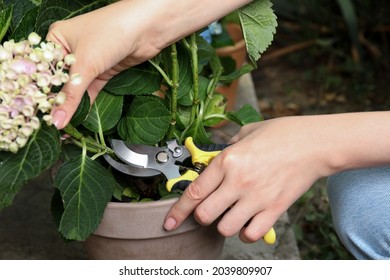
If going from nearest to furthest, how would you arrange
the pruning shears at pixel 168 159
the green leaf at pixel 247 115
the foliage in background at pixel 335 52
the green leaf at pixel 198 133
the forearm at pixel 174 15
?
the forearm at pixel 174 15 → the pruning shears at pixel 168 159 → the green leaf at pixel 198 133 → the green leaf at pixel 247 115 → the foliage in background at pixel 335 52

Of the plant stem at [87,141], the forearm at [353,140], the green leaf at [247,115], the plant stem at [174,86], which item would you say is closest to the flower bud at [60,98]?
the plant stem at [87,141]

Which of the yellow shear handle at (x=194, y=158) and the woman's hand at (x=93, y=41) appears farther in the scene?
the yellow shear handle at (x=194, y=158)

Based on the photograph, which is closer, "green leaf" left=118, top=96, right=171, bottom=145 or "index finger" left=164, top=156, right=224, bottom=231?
"index finger" left=164, top=156, right=224, bottom=231

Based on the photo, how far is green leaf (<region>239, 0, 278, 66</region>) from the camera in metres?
1.18

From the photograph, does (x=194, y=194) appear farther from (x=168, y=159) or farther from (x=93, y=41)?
(x=93, y=41)

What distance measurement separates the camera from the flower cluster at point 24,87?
0.90m

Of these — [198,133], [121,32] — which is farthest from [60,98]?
[198,133]

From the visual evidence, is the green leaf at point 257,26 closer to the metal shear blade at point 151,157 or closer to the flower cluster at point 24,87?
the metal shear blade at point 151,157

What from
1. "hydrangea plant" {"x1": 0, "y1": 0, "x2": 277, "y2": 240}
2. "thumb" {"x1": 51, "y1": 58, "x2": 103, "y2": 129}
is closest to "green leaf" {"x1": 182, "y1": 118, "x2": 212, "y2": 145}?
"hydrangea plant" {"x1": 0, "y1": 0, "x2": 277, "y2": 240}

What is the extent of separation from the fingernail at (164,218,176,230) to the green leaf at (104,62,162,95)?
0.24m

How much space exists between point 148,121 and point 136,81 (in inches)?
3.1

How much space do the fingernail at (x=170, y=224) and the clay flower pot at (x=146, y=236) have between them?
15 millimetres

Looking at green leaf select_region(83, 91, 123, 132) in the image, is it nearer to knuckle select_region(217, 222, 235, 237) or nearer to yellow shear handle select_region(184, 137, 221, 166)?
yellow shear handle select_region(184, 137, 221, 166)
